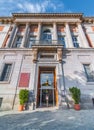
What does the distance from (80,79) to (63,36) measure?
372 inches

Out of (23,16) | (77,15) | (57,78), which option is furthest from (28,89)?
(77,15)

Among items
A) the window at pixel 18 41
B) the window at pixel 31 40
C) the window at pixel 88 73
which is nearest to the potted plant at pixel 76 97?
the window at pixel 88 73

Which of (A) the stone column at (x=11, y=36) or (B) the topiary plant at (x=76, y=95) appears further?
(A) the stone column at (x=11, y=36)

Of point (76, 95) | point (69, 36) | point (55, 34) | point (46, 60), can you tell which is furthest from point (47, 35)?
point (76, 95)

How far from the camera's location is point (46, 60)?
15.7m

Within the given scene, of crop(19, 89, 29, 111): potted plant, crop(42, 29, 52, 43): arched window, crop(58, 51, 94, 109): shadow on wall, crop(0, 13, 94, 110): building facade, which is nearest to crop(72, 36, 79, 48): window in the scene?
crop(0, 13, 94, 110): building facade

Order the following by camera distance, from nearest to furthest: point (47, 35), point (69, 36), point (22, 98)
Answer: point (22, 98) → point (69, 36) → point (47, 35)

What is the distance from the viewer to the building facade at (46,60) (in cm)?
1316

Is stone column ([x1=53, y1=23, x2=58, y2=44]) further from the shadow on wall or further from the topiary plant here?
the topiary plant

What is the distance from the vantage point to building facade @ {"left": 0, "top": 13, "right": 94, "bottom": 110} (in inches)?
518

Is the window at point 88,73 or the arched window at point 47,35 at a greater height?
the arched window at point 47,35

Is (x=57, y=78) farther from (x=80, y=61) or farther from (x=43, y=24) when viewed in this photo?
(x=43, y=24)

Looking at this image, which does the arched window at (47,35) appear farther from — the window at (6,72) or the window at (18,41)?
the window at (6,72)

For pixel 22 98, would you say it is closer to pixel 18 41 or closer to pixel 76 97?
pixel 76 97
